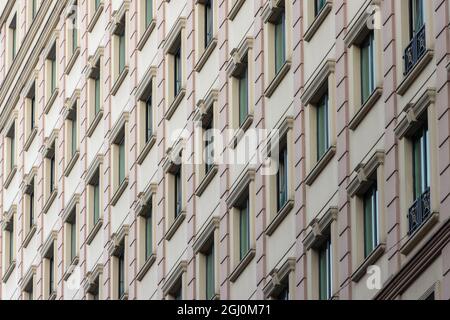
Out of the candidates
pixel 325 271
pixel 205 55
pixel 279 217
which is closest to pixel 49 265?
pixel 205 55

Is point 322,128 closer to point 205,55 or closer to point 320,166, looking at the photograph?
point 320,166

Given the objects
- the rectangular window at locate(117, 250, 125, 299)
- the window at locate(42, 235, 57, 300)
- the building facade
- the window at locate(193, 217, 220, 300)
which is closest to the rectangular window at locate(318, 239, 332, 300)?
the building facade

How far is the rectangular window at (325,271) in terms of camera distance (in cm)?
4600

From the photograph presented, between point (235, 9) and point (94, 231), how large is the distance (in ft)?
39.4

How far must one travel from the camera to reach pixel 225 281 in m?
51.8

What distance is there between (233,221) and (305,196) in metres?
4.65

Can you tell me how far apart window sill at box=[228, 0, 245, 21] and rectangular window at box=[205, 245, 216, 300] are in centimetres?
560

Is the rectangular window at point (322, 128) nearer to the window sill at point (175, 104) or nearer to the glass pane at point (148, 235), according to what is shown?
the window sill at point (175, 104)

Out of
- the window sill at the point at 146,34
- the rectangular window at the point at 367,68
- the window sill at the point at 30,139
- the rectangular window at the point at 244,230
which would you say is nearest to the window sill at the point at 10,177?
the window sill at the point at 30,139

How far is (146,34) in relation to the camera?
200ft

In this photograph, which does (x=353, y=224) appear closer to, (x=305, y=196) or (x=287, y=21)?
(x=305, y=196)

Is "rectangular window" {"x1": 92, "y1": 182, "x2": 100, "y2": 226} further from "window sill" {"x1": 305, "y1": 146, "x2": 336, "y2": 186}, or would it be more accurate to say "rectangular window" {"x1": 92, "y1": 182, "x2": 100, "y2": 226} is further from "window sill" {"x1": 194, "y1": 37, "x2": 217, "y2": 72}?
"window sill" {"x1": 305, "y1": 146, "x2": 336, "y2": 186}

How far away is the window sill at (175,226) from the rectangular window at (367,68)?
10843 mm

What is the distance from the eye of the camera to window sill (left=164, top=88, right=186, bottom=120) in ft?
188
